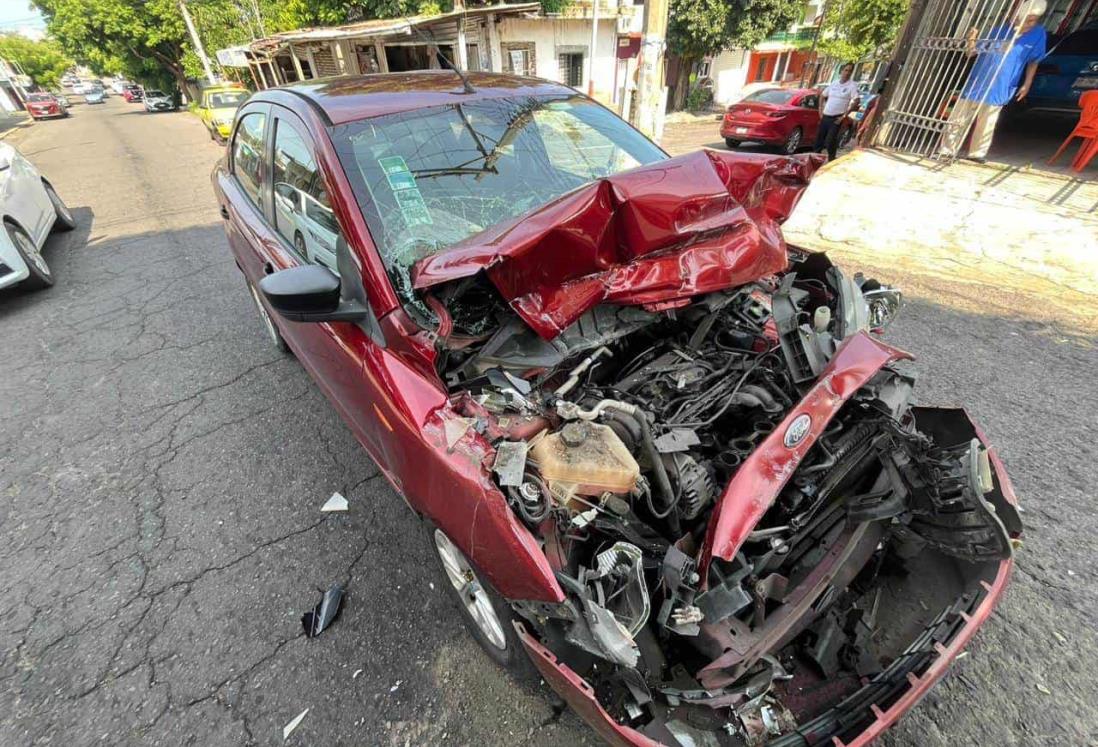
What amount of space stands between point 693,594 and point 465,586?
1011 millimetres

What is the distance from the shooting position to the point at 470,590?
6.52 feet

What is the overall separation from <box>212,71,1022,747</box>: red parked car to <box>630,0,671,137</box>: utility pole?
20.2 ft

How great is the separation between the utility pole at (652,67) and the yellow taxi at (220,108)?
12507 mm

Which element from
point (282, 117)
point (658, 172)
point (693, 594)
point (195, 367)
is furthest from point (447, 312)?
point (195, 367)

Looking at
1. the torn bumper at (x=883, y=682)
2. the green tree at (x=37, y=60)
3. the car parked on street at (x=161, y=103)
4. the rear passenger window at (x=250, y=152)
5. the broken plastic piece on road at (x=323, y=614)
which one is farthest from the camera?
the green tree at (x=37, y=60)

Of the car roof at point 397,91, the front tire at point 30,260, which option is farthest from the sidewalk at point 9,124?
the car roof at point 397,91

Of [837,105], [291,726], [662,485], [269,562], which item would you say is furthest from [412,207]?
[837,105]

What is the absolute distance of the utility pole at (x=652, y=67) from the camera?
7.18m

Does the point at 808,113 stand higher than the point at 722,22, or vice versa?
the point at 722,22

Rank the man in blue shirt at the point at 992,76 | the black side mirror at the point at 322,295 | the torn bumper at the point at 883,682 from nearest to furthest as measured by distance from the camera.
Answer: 1. the torn bumper at the point at 883,682
2. the black side mirror at the point at 322,295
3. the man in blue shirt at the point at 992,76

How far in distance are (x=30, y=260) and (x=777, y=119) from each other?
1253 centimetres

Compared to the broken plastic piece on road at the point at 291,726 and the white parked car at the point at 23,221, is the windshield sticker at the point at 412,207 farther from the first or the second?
the white parked car at the point at 23,221

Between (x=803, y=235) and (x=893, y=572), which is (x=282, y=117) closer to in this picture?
(x=893, y=572)

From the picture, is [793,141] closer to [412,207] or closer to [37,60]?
[412,207]
